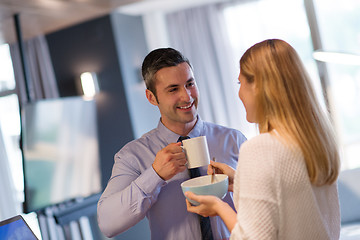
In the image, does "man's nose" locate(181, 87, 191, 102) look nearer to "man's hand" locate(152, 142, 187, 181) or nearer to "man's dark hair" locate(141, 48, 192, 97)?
"man's dark hair" locate(141, 48, 192, 97)

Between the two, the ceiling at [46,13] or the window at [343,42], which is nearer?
the ceiling at [46,13]

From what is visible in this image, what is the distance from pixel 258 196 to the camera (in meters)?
0.99

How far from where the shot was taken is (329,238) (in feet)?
3.57

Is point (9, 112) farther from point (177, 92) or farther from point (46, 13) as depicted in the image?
point (177, 92)

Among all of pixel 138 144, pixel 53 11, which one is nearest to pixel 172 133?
pixel 138 144

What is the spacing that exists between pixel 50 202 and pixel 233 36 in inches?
131

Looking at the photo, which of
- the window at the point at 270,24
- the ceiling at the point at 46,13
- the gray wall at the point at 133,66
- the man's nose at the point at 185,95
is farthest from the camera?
the window at the point at 270,24

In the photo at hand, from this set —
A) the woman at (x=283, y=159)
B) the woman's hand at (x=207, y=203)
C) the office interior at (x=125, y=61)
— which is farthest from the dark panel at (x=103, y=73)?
the woman at (x=283, y=159)

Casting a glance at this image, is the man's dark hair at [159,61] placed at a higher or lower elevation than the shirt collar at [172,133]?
higher

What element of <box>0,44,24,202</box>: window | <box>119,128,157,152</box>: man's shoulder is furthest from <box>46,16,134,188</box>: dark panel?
<box>119,128,157,152</box>: man's shoulder

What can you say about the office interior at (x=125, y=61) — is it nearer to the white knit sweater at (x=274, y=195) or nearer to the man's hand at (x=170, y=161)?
the man's hand at (x=170, y=161)

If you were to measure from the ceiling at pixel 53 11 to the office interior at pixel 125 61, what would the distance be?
12 mm

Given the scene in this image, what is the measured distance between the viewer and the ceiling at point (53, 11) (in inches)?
158

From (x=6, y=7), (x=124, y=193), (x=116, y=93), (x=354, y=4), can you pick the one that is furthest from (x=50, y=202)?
(x=354, y=4)
